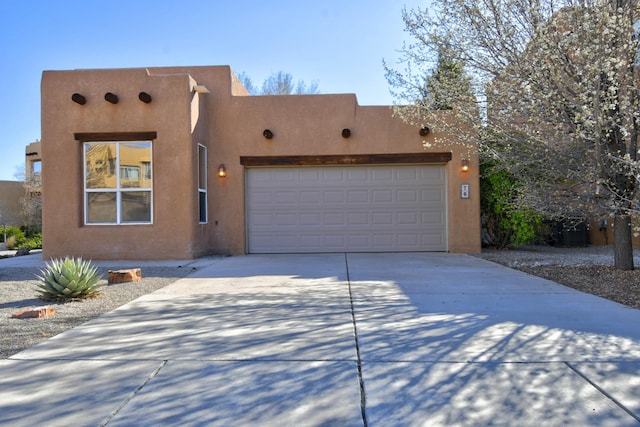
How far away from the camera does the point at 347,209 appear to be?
12969mm

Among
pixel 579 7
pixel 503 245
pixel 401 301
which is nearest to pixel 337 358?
pixel 401 301

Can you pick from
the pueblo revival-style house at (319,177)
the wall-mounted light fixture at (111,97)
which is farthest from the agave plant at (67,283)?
the wall-mounted light fixture at (111,97)

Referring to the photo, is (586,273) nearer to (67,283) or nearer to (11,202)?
(67,283)

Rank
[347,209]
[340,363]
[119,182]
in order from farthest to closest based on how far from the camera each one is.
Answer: [347,209] → [119,182] → [340,363]

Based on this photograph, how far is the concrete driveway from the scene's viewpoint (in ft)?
10.1

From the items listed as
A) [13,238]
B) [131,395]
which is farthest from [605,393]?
[13,238]

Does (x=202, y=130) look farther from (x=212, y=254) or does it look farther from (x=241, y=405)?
(x=241, y=405)

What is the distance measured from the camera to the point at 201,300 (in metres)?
6.51

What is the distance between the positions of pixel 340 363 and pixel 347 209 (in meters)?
9.14

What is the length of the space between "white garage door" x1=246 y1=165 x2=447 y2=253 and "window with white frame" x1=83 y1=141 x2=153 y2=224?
105 inches

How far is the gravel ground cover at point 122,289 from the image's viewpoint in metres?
5.09

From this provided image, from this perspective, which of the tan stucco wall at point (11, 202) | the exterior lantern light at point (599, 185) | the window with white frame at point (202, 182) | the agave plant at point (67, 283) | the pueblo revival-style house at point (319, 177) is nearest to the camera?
the agave plant at point (67, 283)

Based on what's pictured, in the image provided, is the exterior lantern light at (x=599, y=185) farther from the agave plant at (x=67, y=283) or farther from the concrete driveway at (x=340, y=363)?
the agave plant at (x=67, y=283)

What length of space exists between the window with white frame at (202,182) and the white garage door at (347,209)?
1.13 meters
